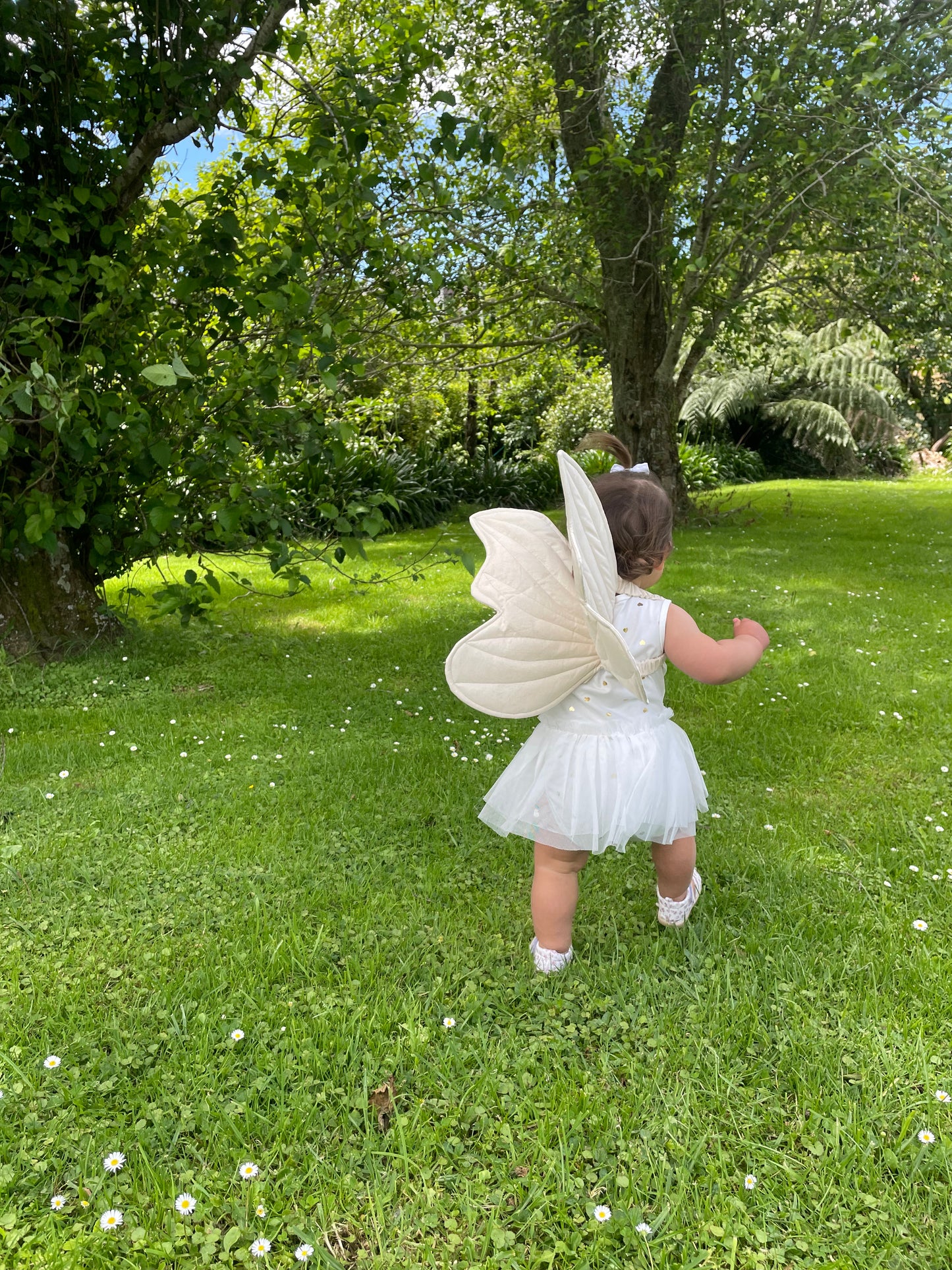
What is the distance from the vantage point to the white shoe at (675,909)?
2652 millimetres

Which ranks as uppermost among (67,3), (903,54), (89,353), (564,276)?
(903,54)

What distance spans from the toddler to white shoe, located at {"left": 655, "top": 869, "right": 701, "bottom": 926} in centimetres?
20

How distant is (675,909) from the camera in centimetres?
265

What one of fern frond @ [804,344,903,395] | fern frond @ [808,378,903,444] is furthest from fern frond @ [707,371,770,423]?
fern frond @ [808,378,903,444]

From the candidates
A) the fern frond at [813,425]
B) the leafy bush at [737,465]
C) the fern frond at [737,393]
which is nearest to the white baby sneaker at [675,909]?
the leafy bush at [737,465]

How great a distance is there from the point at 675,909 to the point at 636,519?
126 cm

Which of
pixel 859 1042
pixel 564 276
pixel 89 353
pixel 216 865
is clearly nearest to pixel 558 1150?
pixel 859 1042

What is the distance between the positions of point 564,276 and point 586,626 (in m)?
7.63

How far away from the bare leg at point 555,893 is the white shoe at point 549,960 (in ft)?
0.04

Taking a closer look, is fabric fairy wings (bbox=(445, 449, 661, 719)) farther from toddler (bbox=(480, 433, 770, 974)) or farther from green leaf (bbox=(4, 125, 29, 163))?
green leaf (bbox=(4, 125, 29, 163))

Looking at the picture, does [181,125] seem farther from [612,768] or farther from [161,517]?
[612,768]

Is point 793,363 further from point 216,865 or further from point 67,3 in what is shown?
point 216,865

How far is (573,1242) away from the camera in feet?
5.42

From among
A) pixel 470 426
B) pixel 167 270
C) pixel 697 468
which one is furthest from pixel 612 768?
pixel 470 426
